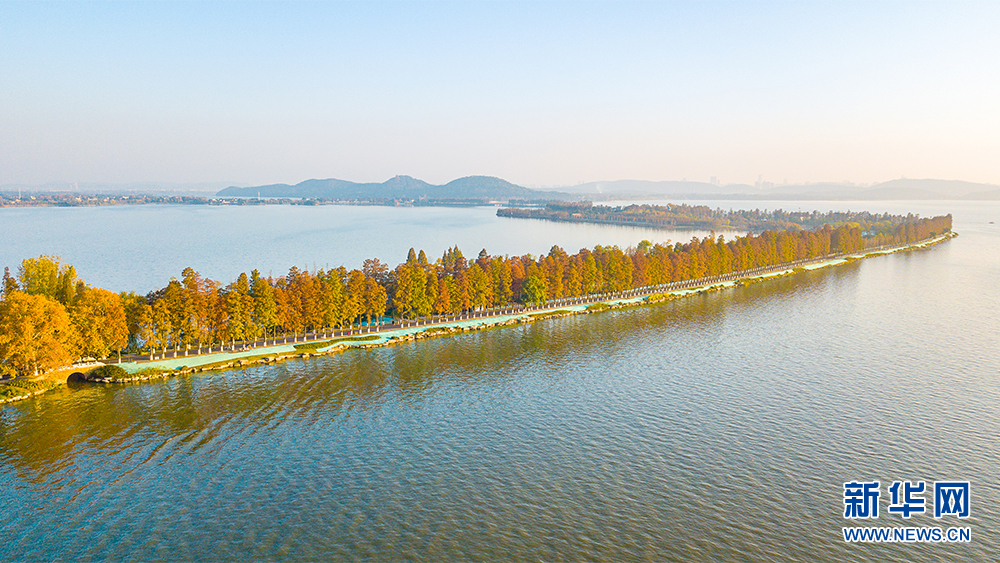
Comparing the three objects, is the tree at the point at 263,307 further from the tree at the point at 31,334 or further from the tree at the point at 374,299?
the tree at the point at 31,334

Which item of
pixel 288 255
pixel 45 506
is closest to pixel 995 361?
pixel 45 506

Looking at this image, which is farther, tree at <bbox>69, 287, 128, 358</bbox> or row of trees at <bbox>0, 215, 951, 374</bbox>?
tree at <bbox>69, 287, 128, 358</bbox>

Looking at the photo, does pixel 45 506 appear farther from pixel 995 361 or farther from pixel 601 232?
pixel 601 232

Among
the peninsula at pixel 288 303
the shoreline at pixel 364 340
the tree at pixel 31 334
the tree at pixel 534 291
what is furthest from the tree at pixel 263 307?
the tree at pixel 534 291

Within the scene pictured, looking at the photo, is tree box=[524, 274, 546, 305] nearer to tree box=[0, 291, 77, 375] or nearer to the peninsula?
the peninsula

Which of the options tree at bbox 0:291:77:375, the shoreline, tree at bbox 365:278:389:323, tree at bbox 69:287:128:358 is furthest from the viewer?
tree at bbox 365:278:389:323

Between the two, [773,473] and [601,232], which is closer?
[773,473]

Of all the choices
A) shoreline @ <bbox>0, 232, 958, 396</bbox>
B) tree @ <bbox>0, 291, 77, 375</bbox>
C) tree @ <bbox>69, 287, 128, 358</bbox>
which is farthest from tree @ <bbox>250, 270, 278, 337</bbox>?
tree @ <bbox>0, 291, 77, 375</bbox>
